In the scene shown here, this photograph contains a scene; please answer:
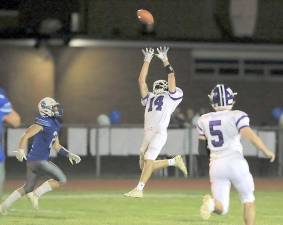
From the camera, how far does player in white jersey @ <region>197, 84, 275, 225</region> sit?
12.1 m

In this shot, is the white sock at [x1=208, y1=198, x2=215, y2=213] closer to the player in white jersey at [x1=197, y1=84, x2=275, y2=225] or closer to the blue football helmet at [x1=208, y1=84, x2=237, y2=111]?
the player in white jersey at [x1=197, y1=84, x2=275, y2=225]

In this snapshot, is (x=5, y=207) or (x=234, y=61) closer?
(x=5, y=207)

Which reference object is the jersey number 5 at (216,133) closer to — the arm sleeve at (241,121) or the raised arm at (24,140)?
the arm sleeve at (241,121)

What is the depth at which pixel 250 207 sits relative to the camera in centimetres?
1209

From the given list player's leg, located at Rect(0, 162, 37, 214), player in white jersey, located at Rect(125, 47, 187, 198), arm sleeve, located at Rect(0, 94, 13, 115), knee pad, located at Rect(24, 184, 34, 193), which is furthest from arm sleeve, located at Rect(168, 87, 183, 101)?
arm sleeve, located at Rect(0, 94, 13, 115)

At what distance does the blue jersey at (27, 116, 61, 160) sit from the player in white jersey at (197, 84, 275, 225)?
3.69 metres

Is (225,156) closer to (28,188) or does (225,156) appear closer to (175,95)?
(28,188)

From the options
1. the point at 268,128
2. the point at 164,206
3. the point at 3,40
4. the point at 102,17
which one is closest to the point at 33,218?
the point at 164,206

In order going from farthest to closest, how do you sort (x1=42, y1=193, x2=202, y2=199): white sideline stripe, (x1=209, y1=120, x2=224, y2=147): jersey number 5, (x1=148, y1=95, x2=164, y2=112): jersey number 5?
(x1=42, y1=193, x2=202, y2=199): white sideline stripe < (x1=148, y1=95, x2=164, y2=112): jersey number 5 < (x1=209, y1=120, x2=224, y2=147): jersey number 5

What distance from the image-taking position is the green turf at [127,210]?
Answer: 14.8 meters

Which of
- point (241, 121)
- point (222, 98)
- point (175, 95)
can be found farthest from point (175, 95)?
point (241, 121)

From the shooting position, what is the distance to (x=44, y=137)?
51.1 feet

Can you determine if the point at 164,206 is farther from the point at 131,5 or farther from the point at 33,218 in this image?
the point at 131,5

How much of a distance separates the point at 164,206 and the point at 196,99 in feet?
47.4
